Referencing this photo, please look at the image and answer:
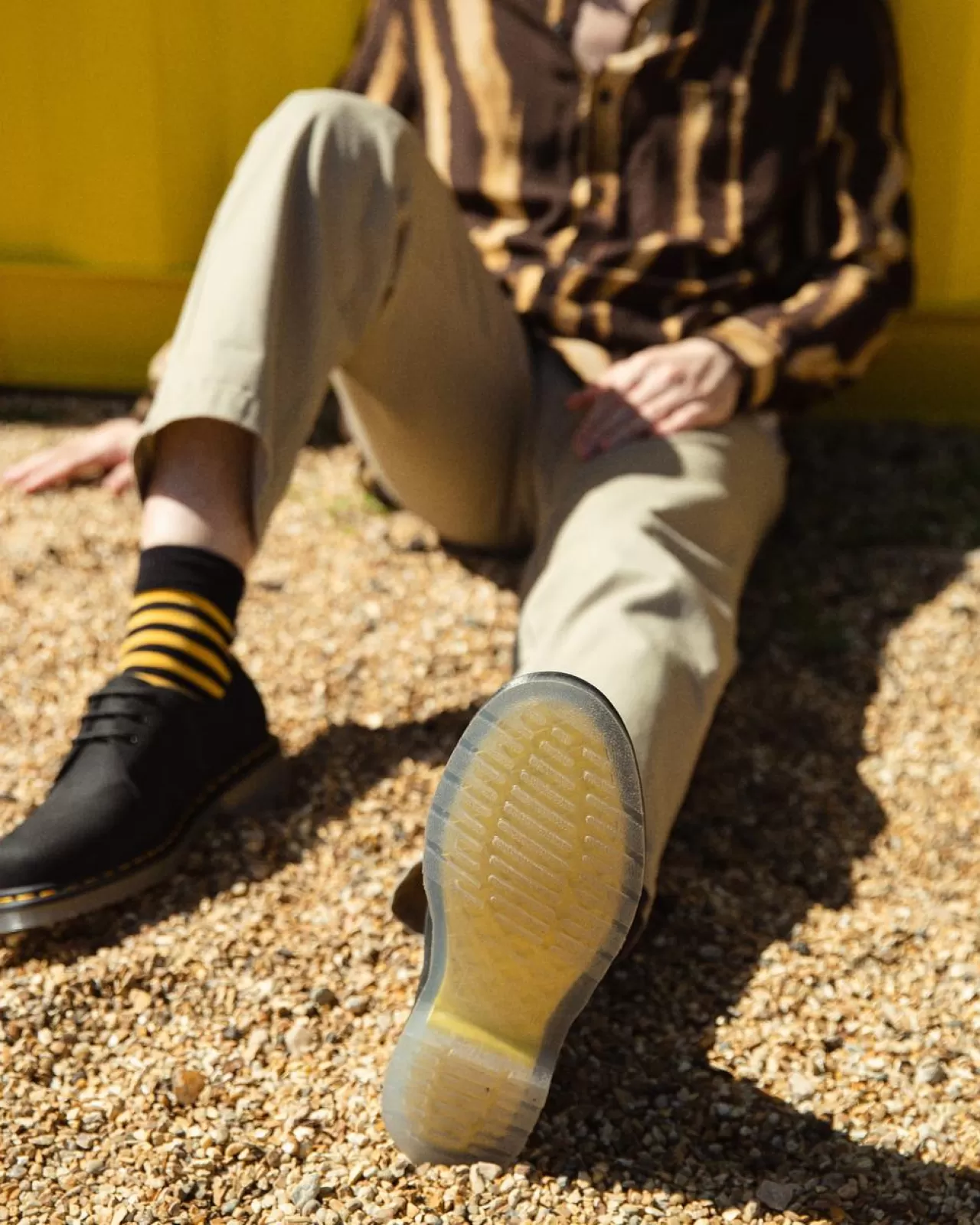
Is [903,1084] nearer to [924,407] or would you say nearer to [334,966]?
[334,966]

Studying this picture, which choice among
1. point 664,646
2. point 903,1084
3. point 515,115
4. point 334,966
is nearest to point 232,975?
point 334,966

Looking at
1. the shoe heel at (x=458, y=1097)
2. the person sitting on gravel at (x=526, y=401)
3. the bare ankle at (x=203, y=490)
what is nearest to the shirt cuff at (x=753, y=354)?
the person sitting on gravel at (x=526, y=401)

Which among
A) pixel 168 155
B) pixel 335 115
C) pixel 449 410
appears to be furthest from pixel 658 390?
pixel 168 155

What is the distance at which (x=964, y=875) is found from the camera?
1.76 metres

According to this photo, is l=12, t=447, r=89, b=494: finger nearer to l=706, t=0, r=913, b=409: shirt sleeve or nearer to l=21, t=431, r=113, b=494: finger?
l=21, t=431, r=113, b=494: finger

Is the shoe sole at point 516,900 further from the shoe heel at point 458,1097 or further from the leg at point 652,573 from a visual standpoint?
the leg at point 652,573

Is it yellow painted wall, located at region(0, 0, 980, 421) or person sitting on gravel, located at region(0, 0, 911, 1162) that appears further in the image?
yellow painted wall, located at region(0, 0, 980, 421)

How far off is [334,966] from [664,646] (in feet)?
1.64

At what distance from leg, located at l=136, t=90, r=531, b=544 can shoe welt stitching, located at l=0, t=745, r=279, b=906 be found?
28 centimetres

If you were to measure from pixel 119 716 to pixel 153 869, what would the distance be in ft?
0.57

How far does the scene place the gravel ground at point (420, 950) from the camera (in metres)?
1.29

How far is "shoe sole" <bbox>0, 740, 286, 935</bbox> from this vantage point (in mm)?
1485

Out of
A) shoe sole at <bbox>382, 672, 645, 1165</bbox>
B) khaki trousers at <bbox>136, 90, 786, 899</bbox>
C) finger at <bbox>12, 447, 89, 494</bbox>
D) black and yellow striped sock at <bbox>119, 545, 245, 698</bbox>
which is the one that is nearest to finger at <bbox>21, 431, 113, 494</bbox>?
finger at <bbox>12, 447, 89, 494</bbox>

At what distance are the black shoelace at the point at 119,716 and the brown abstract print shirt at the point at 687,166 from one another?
897 mm
